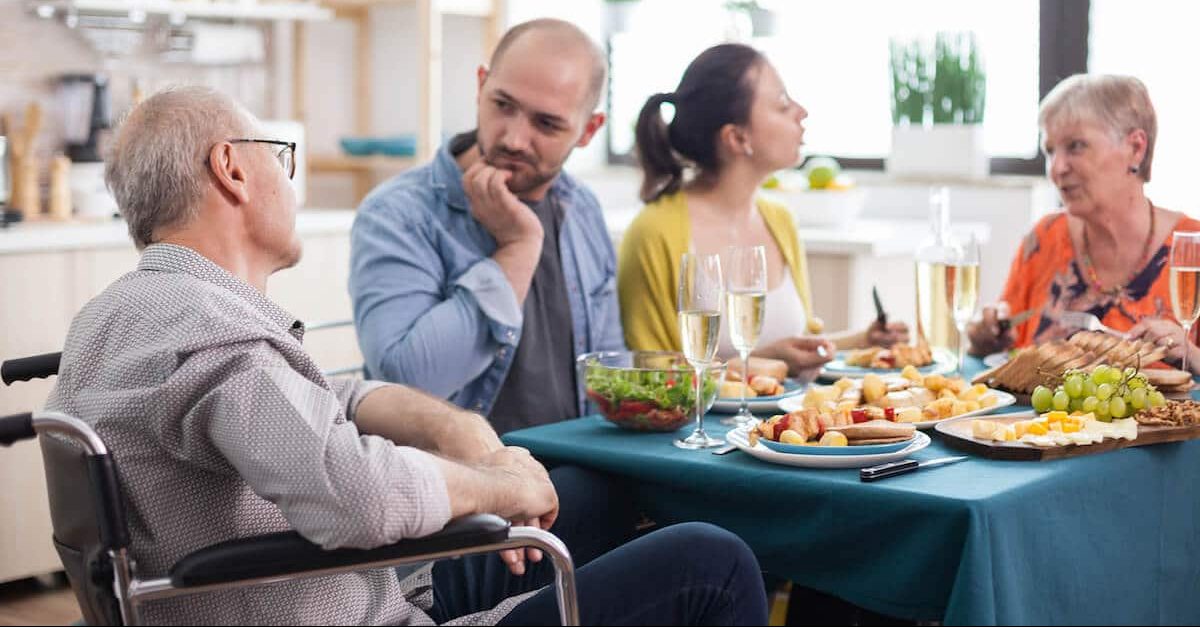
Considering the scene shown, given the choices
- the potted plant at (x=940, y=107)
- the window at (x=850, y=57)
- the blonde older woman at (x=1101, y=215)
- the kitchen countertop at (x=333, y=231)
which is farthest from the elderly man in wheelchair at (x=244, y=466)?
the potted plant at (x=940, y=107)

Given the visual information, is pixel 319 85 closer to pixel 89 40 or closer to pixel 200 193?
pixel 89 40

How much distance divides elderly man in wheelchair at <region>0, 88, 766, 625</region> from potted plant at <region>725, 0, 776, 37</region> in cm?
321

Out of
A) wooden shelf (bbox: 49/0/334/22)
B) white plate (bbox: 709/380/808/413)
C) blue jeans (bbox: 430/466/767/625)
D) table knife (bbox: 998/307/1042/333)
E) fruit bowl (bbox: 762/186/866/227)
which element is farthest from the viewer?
wooden shelf (bbox: 49/0/334/22)

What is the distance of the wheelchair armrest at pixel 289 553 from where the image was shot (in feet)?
4.28

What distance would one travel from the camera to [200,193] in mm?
1559

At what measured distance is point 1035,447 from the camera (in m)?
1.72

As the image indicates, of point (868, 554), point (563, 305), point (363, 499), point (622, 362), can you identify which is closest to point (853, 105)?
point (563, 305)

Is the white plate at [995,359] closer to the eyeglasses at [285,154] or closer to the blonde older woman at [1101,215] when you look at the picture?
the blonde older woman at [1101,215]

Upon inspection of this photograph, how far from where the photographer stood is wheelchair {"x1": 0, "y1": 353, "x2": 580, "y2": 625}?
131 centimetres

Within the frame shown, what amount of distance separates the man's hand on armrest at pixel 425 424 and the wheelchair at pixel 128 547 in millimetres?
316

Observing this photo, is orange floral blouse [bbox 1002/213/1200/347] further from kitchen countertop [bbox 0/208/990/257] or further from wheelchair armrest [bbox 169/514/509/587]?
wheelchair armrest [bbox 169/514/509/587]

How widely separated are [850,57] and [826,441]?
127 inches

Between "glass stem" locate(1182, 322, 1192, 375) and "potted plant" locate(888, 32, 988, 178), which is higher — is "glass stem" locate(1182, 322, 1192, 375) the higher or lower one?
the lower one

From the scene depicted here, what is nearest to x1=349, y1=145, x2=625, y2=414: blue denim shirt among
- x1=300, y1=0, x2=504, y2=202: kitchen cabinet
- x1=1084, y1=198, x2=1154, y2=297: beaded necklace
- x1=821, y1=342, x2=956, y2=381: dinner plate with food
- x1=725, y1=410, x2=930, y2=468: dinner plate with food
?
x1=821, y1=342, x2=956, y2=381: dinner plate with food
